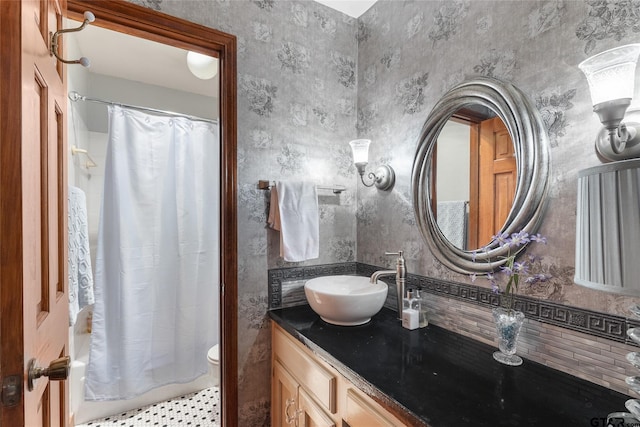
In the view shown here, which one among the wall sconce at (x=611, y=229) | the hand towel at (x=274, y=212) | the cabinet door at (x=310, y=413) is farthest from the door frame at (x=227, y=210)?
the wall sconce at (x=611, y=229)

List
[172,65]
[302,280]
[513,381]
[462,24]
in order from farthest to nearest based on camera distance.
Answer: [172,65] → [302,280] → [462,24] → [513,381]

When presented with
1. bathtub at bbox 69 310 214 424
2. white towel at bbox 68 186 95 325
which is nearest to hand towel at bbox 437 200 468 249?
white towel at bbox 68 186 95 325

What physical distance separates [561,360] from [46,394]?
1.41m

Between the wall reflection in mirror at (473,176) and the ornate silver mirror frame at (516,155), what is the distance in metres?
0.03

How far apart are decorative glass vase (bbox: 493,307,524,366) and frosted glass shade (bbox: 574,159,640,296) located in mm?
451

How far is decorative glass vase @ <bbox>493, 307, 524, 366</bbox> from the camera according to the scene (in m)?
1.01

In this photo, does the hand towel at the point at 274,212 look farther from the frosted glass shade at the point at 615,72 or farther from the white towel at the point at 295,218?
the frosted glass shade at the point at 615,72

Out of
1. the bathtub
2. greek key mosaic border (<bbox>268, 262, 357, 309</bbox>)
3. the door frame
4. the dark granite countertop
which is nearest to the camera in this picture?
the dark granite countertop

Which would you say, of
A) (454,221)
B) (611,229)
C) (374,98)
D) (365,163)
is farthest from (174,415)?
(611,229)

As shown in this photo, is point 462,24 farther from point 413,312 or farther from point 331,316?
point 331,316

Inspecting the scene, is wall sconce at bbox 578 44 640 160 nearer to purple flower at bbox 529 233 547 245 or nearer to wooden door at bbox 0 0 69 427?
purple flower at bbox 529 233 547 245

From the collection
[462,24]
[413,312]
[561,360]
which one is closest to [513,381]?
Result: [561,360]

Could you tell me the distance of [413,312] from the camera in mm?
1346

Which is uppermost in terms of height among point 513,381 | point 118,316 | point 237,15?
point 237,15
